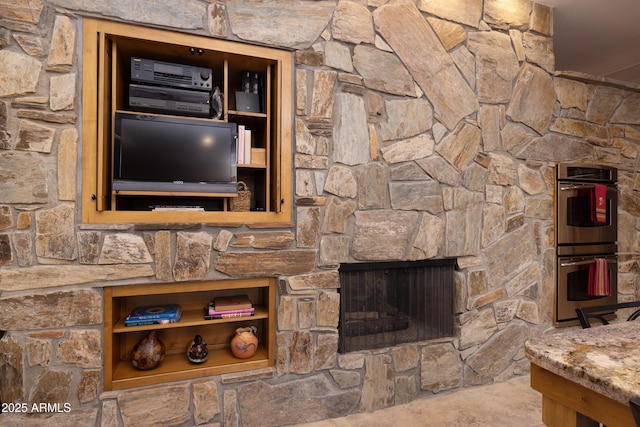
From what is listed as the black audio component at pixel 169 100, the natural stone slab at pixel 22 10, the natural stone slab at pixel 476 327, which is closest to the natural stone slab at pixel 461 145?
the natural stone slab at pixel 476 327

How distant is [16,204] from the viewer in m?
1.72

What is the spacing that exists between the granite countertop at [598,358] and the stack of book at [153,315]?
1.78m

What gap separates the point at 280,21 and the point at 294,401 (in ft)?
7.55

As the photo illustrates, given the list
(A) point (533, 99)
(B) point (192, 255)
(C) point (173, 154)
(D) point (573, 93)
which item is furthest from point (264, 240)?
(D) point (573, 93)

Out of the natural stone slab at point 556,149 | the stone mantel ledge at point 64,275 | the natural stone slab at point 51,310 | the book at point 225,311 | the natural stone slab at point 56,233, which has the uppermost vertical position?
the natural stone slab at point 556,149

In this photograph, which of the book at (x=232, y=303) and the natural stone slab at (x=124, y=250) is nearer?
the natural stone slab at (x=124, y=250)

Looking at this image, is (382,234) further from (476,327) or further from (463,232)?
(476,327)

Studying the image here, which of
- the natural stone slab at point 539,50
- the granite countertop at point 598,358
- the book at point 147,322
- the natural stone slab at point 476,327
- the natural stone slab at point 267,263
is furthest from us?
the natural stone slab at point 539,50

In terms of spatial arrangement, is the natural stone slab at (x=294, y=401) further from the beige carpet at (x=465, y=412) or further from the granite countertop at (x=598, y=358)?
the granite countertop at (x=598, y=358)

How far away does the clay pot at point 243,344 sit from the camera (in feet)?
6.98

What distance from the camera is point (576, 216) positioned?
2.96 meters

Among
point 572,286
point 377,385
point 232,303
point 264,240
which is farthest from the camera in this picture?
point 572,286

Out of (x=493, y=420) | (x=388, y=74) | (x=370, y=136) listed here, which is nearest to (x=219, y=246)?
(x=370, y=136)

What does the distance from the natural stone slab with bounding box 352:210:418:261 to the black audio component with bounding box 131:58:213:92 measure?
125cm
